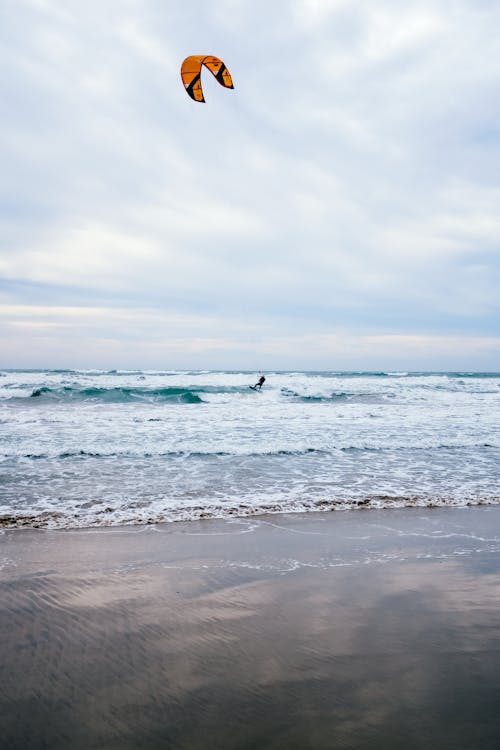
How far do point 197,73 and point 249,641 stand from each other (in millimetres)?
11324

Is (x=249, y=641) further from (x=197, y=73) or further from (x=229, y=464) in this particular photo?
(x=197, y=73)

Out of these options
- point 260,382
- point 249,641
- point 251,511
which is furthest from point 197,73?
point 260,382

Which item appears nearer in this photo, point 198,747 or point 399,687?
point 198,747

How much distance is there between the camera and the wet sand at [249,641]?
2.07 m

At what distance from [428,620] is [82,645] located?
2199 millimetres

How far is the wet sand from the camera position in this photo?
207 centimetres

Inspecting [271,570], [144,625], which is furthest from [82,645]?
[271,570]

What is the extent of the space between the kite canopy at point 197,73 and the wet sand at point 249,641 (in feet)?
31.8

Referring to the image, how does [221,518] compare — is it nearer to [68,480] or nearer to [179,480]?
[179,480]

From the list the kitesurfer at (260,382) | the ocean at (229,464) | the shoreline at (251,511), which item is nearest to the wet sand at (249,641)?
the shoreline at (251,511)

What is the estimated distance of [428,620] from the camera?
3.07 meters

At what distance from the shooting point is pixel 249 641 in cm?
280

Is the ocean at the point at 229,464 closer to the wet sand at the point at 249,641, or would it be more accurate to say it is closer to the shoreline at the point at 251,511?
the shoreline at the point at 251,511

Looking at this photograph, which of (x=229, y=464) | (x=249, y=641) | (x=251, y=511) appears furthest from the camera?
(x=229, y=464)
